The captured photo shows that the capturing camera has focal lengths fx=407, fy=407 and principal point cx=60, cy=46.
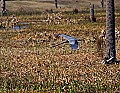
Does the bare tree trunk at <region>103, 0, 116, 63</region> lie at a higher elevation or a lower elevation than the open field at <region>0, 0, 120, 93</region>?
higher

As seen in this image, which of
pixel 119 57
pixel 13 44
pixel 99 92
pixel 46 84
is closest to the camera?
pixel 99 92

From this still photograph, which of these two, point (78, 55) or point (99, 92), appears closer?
point (99, 92)

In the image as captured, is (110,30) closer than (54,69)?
No

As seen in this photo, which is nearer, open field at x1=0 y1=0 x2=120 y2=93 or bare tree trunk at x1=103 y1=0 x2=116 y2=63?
open field at x1=0 y1=0 x2=120 y2=93

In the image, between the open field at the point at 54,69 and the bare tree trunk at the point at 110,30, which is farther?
the bare tree trunk at the point at 110,30

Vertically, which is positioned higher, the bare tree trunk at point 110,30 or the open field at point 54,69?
the bare tree trunk at point 110,30

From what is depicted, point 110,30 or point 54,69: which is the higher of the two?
point 110,30

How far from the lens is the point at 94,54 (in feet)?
67.5

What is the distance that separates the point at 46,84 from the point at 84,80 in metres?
1.32

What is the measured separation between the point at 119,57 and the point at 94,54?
1.46 metres

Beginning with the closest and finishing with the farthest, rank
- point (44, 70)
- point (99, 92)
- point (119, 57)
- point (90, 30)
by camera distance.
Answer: point (99, 92) → point (44, 70) → point (119, 57) → point (90, 30)

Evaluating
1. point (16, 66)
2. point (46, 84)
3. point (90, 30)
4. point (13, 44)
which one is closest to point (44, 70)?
point (16, 66)

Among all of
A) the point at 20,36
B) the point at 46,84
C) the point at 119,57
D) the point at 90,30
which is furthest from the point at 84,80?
the point at 90,30

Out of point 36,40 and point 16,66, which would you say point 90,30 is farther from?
point 16,66
